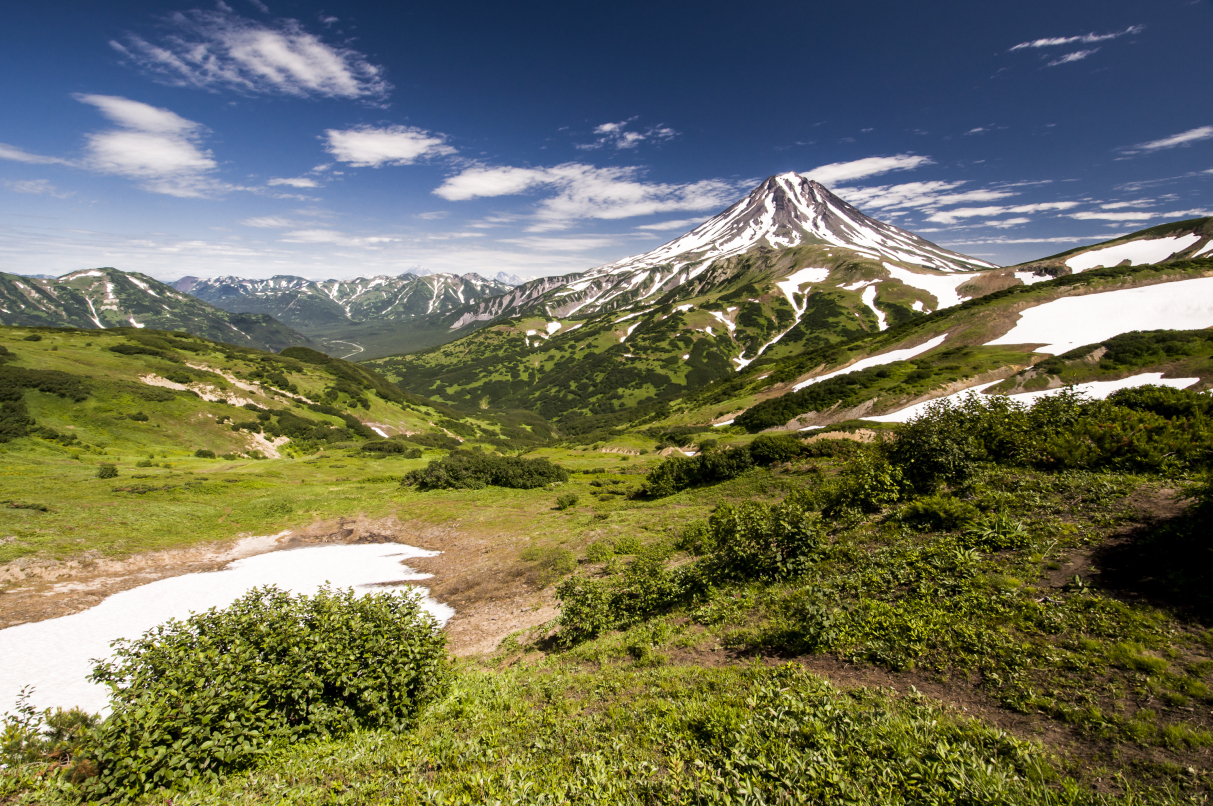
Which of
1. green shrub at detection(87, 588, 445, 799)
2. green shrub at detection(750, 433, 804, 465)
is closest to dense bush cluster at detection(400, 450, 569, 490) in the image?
green shrub at detection(750, 433, 804, 465)

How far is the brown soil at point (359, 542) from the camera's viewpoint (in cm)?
1711

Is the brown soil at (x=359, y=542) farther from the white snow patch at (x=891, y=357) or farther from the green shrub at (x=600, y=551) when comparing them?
the white snow patch at (x=891, y=357)

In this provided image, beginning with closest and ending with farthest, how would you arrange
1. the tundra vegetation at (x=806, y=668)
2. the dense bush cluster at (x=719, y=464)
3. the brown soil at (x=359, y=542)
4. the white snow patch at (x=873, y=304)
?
the tundra vegetation at (x=806, y=668) < the brown soil at (x=359, y=542) < the dense bush cluster at (x=719, y=464) < the white snow patch at (x=873, y=304)

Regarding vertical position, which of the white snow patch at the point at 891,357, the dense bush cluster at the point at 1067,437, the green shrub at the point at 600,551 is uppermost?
the white snow patch at the point at 891,357

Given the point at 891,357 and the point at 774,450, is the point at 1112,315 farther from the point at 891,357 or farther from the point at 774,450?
the point at 774,450

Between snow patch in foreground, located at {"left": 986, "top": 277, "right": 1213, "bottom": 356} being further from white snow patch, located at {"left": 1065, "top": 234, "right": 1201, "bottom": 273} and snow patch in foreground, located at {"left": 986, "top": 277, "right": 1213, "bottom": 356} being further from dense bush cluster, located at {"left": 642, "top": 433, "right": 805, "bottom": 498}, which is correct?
white snow patch, located at {"left": 1065, "top": 234, "right": 1201, "bottom": 273}

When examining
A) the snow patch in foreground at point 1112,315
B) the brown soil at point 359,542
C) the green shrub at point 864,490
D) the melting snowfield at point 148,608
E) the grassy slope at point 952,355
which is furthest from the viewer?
the snow patch in foreground at point 1112,315

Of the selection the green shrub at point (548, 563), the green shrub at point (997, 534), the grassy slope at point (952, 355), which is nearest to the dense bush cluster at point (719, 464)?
the green shrub at point (548, 563)

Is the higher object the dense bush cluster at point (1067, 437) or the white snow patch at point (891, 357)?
the white snow patch at point (891, 357)

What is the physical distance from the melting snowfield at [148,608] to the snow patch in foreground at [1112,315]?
6544 centimetres

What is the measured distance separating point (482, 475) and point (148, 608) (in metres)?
23.2

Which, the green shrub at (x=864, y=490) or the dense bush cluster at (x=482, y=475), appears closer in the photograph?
the green shrub at (x=864, y=490)

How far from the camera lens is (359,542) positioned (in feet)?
100.0

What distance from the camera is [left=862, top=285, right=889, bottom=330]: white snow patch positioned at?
555ft
